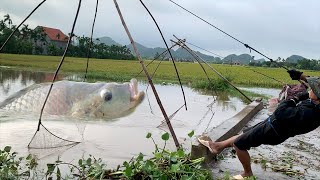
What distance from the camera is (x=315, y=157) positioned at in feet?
21.3

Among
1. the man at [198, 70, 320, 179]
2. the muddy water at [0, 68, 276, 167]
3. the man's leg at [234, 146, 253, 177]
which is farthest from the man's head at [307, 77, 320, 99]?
the muddy water at [0, 68, 276, 167]

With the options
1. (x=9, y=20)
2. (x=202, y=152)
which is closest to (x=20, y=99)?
(x=202, y=152)

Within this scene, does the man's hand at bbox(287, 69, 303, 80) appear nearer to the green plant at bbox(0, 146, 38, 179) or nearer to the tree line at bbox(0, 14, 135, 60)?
the green plant at bbox(0, 146, 38, 179)

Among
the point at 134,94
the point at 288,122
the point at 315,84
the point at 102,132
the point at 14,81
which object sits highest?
the point at 315,84

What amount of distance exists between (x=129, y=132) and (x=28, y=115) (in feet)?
6.75

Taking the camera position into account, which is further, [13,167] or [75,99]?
[75,99]

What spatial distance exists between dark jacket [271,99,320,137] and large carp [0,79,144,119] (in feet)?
13.3

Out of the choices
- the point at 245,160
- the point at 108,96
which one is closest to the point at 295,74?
the point at 245,160

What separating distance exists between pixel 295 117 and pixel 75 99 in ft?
14.7

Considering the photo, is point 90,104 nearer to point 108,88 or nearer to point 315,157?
point 108,88

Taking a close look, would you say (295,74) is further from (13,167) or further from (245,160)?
(13,167)

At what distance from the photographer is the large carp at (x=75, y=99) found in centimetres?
734

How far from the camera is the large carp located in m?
7.34

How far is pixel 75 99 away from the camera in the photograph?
24.7ft
